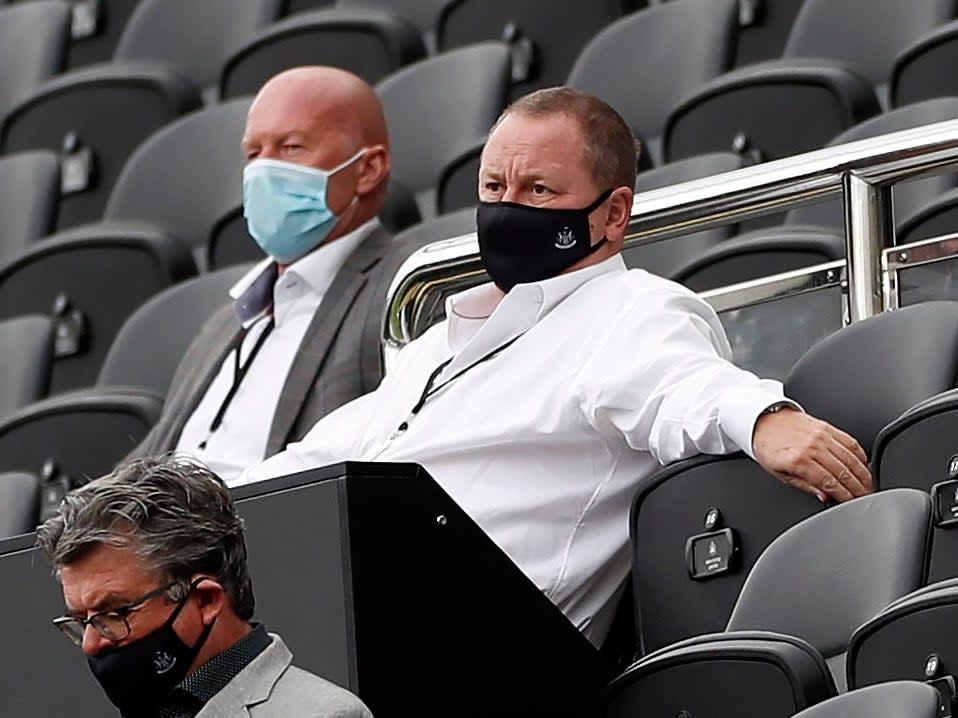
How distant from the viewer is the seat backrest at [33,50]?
20.7 feet

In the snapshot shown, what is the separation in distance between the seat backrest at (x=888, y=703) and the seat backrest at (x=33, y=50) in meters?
4.68

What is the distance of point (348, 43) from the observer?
17.9 feet

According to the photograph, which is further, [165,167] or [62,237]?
[165,167]

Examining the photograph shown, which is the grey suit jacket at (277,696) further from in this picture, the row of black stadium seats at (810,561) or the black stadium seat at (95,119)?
the black stadium seat at (95,119)

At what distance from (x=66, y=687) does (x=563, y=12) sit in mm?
2896

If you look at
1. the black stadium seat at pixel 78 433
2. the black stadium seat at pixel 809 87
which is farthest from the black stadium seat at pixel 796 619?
the black stadium seat at pixel 78 433

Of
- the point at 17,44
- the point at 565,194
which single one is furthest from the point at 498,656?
the point at 17,44

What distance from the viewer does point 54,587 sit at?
269cm

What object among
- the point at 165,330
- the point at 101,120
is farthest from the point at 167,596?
the point at 101,120

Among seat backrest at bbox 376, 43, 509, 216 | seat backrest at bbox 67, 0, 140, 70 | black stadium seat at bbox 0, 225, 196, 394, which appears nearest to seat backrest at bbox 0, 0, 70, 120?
seat backrest at bbox 67, 0, 140, 70

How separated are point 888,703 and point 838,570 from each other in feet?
1.64

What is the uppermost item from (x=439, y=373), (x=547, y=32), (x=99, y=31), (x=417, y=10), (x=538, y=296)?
(x=538, y=296)

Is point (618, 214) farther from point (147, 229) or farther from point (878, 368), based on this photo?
point (147, 229)

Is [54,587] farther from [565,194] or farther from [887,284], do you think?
[887,284]
